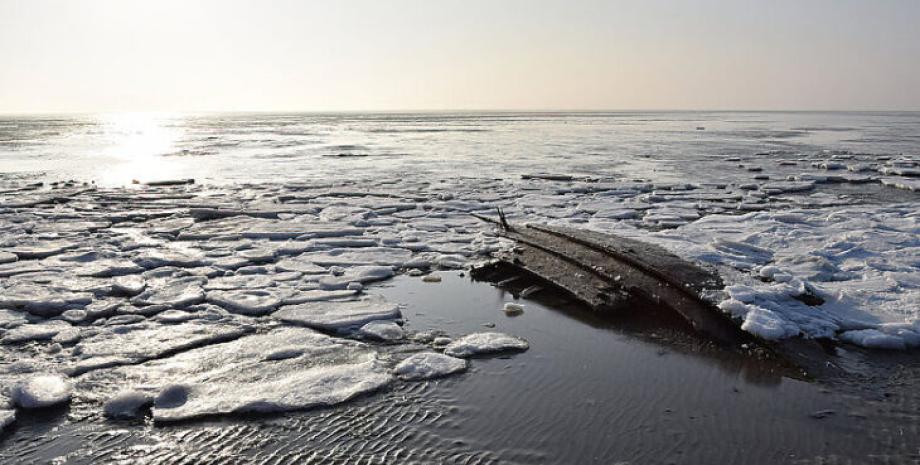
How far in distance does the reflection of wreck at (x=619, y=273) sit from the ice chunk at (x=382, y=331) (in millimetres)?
1548

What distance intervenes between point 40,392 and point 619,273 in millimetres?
4254

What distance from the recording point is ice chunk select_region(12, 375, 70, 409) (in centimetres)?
348

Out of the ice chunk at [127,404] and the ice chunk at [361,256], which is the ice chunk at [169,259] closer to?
the ice chunk at [361,256]

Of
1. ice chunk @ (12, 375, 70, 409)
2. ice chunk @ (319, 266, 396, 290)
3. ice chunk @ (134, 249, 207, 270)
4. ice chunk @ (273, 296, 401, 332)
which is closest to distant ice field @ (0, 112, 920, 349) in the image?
ice chunk @ (319, 266, 396, 290)

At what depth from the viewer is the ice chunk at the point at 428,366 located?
3.90 metres

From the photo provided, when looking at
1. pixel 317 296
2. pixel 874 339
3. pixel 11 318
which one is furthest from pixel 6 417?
pixel 874 339

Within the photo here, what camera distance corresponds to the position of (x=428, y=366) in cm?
398

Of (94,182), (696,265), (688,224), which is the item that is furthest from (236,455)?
(94,182)

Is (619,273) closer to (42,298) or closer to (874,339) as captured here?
(874,339)

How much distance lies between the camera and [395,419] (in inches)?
132

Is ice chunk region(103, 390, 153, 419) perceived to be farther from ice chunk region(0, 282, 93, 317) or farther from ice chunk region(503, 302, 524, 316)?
ice chunk region(503, 302, 524, 316)

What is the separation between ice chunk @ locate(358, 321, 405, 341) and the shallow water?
783 millimetres

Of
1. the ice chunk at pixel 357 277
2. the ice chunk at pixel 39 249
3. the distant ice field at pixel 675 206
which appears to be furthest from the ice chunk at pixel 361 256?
the ice chunk at pixel 39 249

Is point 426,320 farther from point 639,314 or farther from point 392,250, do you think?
point 392,250
